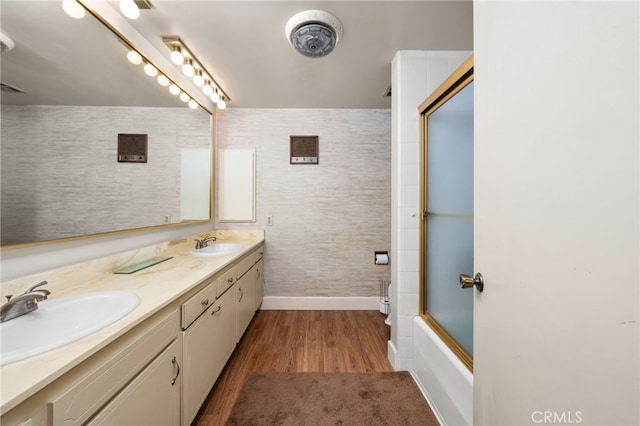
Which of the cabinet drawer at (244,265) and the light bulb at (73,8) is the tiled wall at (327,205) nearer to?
the cabinet drawer at (244,265)

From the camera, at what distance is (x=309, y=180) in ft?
8.50

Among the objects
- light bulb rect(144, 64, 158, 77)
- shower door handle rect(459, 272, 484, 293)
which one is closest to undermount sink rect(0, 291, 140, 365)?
shower door handle rect(459, 272, 484, 293)

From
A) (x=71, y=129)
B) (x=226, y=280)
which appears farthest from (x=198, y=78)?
(x=226, y=280)

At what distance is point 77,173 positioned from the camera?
1.17 metres

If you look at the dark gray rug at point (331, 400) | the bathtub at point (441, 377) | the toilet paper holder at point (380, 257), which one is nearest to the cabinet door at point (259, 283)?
the dark gray rug at point (331, 400)

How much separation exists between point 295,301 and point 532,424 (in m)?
2.29

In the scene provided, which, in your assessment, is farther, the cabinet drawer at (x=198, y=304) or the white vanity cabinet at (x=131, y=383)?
the cabinet drawer at (x=198, y=304)

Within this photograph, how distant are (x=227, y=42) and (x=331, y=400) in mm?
2418

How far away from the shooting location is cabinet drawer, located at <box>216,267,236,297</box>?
4.78 feet

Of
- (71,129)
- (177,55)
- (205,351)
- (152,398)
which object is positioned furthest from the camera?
(177,55)

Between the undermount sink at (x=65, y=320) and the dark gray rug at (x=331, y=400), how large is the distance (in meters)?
0.91

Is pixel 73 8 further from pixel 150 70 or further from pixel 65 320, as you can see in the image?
pixel 65 320

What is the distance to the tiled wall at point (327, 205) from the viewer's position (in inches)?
102

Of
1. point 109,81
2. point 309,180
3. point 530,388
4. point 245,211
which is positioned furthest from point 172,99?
point 530,388
